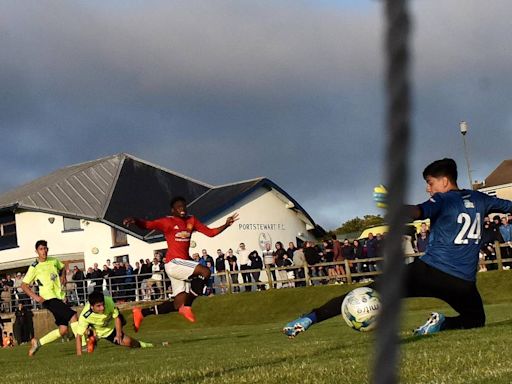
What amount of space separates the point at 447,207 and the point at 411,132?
23.4ft

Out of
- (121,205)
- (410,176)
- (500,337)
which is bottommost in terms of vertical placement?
(500,337)

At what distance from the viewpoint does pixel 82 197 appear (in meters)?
54.3

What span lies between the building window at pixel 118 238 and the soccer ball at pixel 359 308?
4381cm

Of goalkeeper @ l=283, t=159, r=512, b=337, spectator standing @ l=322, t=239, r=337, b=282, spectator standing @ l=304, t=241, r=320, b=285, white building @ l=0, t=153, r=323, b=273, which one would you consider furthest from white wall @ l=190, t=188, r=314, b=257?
goalkeeper @ l=283, t=159, r=512, b=337

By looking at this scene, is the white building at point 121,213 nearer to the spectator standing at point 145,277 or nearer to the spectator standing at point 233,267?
the spectator standing at point 145,277

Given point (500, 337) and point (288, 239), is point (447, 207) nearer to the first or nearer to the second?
point (500, 337)

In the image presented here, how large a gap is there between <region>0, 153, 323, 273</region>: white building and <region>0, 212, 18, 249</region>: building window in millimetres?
61

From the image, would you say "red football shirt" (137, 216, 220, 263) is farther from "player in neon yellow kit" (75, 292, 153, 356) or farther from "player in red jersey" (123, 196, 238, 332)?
"player in neon yellow kit" (75, 292, 153, 356)

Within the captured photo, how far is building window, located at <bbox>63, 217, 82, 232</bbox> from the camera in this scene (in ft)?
172

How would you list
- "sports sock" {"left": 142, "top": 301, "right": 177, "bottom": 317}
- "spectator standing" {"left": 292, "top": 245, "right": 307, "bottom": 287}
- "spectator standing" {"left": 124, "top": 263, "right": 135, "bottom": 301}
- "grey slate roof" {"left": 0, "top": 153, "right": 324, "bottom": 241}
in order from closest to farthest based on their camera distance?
"sports sock" {"left": 142, "top": 301, "right": 177, "bottom": 317} < "spectator standing" {"left": 292, "top": 245, "right": 307, "bottom": 287} < "spectator standing" {"left": 124, "top": 263, "right": 135, "bottom": 301} < "grey slate roof" {"left": 0, "top": 153, "right": 324, "bottom": 241}

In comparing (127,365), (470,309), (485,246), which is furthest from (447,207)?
(485,246)

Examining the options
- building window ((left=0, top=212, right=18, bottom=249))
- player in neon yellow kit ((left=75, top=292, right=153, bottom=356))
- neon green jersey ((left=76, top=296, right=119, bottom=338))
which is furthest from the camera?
building window ((left=0, top=212, right=18, bottom=249))

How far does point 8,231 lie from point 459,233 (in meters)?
50.0

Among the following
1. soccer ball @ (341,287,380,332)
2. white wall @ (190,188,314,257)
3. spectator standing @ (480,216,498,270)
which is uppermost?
white wall @ (190,188,314,257)
